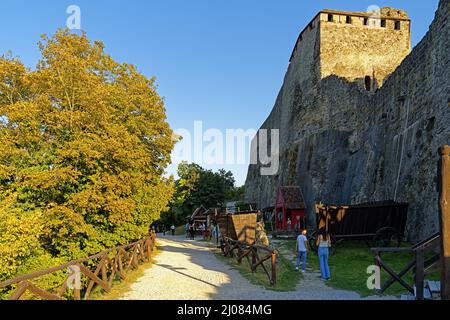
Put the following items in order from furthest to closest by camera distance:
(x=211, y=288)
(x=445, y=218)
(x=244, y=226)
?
1. (x=244, y=226)
2. (x=211, y=288)
3. (x=445, y=218)

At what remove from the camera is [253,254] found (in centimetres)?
1237

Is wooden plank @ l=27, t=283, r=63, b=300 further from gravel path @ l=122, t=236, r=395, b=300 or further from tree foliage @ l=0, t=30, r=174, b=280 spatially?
tree foliage @ l=0, t=30, r=174, b=280

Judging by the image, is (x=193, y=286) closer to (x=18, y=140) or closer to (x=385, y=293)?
(x=385, y=293)

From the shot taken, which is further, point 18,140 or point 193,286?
point 18,140

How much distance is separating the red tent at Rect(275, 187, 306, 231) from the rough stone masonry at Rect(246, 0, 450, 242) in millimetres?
1185

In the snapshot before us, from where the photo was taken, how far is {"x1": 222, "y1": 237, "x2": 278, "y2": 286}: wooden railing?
10.1 metres

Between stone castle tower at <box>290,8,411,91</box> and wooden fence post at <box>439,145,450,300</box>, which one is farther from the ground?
stone castle tower at <box>290,8,411,91</box>

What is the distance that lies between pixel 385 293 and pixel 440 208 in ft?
10.7

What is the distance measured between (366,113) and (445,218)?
67.7ft

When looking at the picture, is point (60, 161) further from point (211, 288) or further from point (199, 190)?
point (199, 190)

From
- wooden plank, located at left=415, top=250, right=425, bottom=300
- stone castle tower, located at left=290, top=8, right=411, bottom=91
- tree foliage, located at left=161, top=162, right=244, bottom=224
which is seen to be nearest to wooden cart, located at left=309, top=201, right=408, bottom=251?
wooden plank, located at left=415, top=250, right=425, bottom=300

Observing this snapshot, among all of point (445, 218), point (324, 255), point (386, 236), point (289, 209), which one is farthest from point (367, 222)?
point (289, 209)
